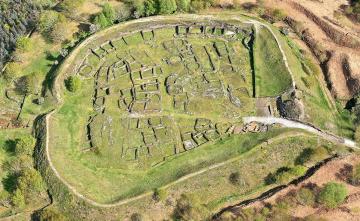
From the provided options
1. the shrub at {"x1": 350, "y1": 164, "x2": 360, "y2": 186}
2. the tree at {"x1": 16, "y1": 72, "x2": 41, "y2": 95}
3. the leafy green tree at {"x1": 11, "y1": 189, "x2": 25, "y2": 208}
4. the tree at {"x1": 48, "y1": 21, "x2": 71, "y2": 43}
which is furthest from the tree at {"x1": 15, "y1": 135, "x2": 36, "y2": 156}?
the shrub at {"x1": 350, "y1": 164, "x2": 360, "y2": 186}

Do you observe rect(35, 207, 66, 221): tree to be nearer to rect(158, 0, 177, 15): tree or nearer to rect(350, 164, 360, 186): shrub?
rect(350, 164, 360, 186): shrub

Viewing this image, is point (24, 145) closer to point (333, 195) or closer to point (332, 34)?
point (333, 195)

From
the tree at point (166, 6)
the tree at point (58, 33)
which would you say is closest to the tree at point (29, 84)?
the tree at point (58, 33)

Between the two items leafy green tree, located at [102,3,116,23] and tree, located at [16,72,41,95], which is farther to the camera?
leafy green tree, located at [102,3,116,23]

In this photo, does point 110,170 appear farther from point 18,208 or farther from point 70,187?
point 18,208

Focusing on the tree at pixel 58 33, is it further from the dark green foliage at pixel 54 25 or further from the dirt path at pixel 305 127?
the dirt path at pixel 305 127

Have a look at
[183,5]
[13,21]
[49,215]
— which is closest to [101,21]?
[183,5]
